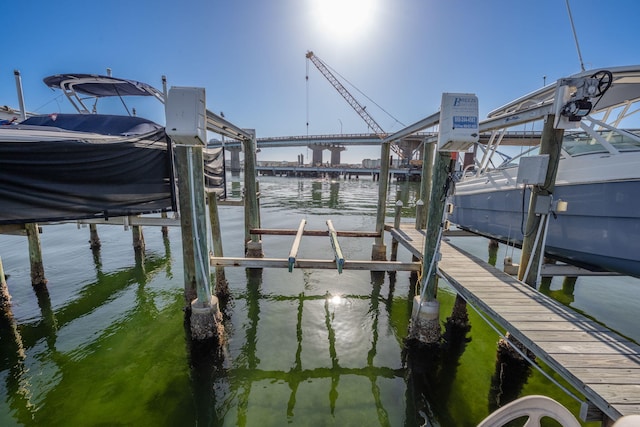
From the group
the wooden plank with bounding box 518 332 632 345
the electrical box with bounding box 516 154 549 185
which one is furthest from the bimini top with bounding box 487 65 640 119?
the wooden plank with bounding box 518 332 632 345

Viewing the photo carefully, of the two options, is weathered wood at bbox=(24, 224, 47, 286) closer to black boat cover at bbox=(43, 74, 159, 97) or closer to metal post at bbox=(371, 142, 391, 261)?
black boat cover at bbox=(43, 74, 159, 97)

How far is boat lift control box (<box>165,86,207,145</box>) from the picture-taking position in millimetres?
3781

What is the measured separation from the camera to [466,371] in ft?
15.1

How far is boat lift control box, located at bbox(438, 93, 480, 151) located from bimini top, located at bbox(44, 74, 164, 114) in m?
8.95

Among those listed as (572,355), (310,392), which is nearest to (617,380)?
(572,355)

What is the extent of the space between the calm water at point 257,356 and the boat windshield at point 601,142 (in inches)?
154

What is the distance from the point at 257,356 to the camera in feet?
16.2

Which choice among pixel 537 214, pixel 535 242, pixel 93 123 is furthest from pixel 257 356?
pixel 93 123

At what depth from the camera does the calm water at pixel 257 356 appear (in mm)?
3809

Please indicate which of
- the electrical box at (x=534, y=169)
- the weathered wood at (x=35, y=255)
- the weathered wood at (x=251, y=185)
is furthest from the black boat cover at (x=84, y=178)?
the electrical box at (x=534, y=169)

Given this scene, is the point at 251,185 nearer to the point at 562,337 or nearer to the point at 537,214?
the point at 537,214

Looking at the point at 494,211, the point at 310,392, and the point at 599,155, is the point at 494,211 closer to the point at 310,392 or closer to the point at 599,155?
the point at 599,155

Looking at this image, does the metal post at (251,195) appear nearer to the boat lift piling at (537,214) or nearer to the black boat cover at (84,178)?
the black boat cover at (84,178)

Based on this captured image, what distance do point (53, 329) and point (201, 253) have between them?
397 cm
